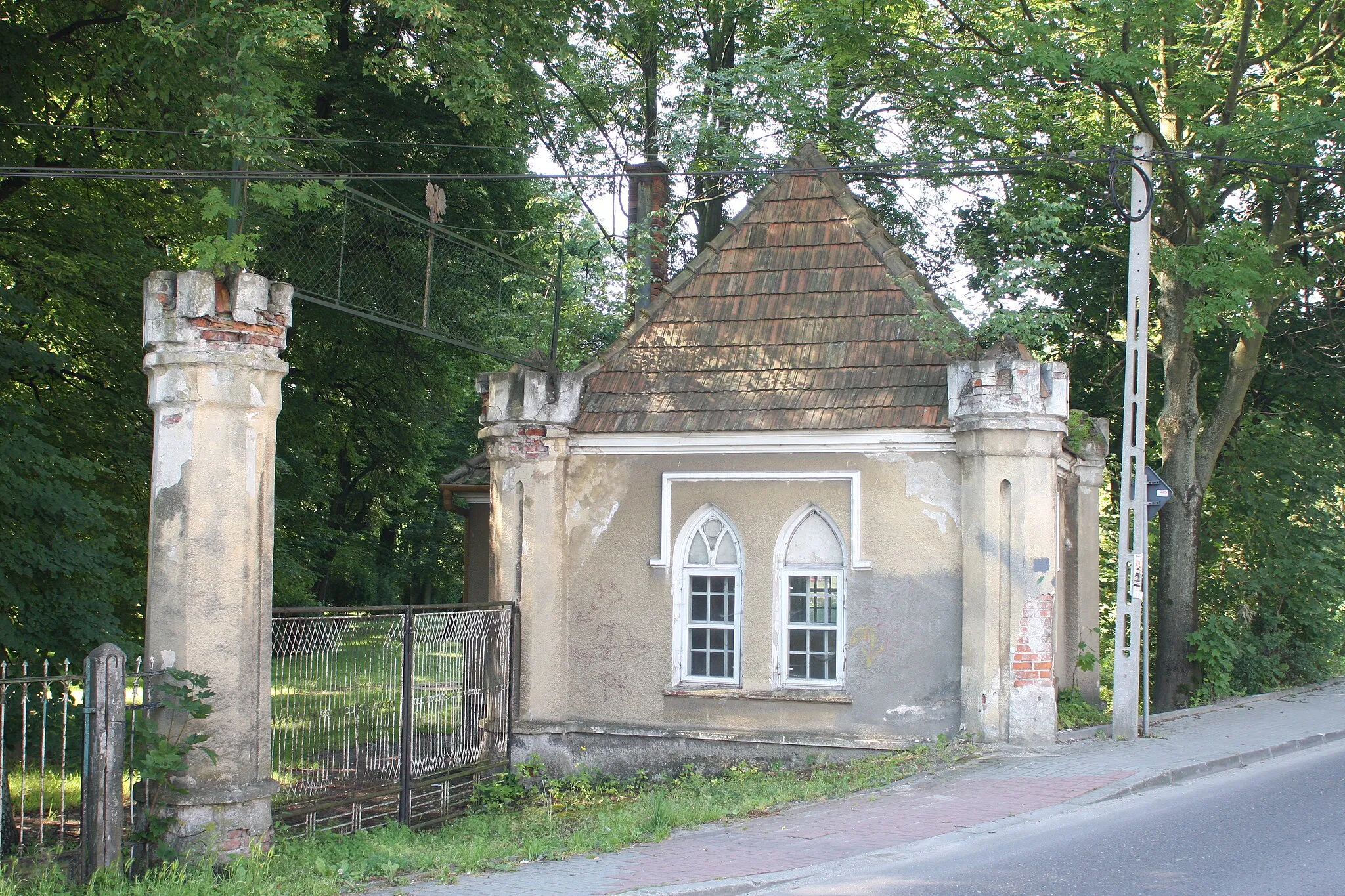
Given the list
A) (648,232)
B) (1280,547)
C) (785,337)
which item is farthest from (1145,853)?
(1280,547)

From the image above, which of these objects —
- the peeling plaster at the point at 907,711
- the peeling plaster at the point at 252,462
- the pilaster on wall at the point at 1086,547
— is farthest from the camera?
the pilaster on wall at the point at 1086,547

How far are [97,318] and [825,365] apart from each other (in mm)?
8946

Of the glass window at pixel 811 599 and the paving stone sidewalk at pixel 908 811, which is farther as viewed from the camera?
the glass window at pixel 811 599

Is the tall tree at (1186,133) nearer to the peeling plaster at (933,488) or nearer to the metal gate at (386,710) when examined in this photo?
the peeling plaster at (933,488)

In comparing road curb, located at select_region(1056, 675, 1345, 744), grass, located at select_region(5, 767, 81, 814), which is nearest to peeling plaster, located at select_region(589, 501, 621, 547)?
road curb, located at select_region(1056, 675, 1345, 744)

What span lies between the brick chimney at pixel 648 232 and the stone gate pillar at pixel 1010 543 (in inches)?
197

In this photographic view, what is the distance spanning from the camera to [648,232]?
51.9 feet

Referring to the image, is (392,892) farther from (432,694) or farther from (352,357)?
(352,357)

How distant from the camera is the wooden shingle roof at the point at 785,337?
12.8 m

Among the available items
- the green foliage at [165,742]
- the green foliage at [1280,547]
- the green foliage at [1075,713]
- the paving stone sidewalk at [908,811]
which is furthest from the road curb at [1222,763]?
the green foliage at [165,742]

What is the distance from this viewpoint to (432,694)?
11.7 meters

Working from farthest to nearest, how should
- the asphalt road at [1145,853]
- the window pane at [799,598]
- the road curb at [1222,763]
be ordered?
the window pane at [799,598] → the road curb at [1222,763] → the asphalt road at [1145,853]

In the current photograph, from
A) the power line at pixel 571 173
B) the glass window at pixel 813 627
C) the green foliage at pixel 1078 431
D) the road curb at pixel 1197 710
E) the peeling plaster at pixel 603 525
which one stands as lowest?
the road curb at pixel 1197 710

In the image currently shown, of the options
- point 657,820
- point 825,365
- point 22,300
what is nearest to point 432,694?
point 657,820
